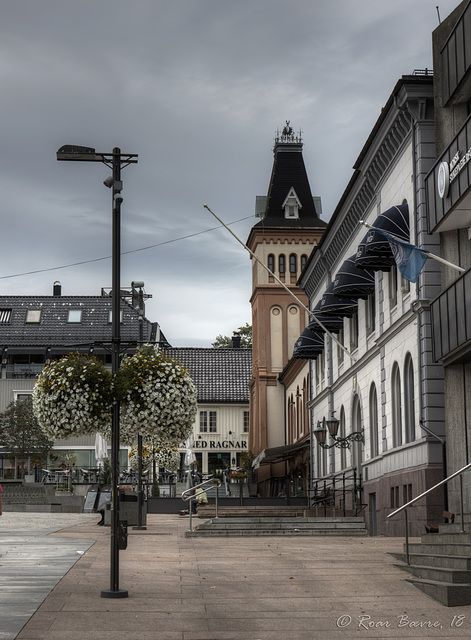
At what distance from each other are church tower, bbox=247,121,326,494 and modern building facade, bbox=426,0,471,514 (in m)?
41.3

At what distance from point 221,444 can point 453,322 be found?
59911mm

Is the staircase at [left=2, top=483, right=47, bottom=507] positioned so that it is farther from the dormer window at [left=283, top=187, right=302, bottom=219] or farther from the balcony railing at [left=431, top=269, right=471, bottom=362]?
the balcony railing at [left=431, top=269, right=471, bottom=362]

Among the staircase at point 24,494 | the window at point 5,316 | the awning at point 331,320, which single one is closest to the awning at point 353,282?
the awning at point 331,320

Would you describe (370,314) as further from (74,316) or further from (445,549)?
(74,316)

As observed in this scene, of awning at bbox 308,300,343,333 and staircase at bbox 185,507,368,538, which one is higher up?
awning at bbox 308,300,343,333

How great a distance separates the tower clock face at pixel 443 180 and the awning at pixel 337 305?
471 inches

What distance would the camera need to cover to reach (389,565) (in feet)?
50.8

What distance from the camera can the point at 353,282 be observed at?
1243 inches

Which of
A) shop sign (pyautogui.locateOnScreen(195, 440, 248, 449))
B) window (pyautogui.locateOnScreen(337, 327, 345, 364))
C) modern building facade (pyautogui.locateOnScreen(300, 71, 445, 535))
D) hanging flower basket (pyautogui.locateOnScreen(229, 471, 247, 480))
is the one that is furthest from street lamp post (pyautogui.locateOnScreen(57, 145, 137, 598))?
shop sign (pyautogui.locateOnScreen(195, 440, 248, 449))

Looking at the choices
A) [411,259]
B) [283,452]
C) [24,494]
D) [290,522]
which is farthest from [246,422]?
[411,259]

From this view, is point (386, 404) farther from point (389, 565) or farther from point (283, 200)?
point (283, 200)

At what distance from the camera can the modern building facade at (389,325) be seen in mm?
24234

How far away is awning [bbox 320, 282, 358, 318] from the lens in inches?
1363

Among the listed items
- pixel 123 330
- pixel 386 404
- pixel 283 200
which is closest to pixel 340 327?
pixel 386 404
